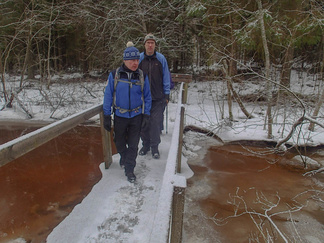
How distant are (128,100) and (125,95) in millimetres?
80

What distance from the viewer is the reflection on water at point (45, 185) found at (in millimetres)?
3372

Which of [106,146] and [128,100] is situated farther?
[106,146]

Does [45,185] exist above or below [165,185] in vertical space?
below

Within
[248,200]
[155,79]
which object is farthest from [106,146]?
[248,200]

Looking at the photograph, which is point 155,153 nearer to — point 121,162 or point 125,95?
point 121,162

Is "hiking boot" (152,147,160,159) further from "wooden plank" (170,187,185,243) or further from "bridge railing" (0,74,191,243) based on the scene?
"wooden plank" (170,187,185,243)

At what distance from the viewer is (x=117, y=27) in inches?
415

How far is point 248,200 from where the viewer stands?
4293 millimetres

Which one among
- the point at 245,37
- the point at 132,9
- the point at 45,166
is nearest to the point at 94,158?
the point at 45,166

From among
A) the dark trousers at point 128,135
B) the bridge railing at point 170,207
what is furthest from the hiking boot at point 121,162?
the bridge railing at point 170,207

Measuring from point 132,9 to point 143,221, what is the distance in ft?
33.6

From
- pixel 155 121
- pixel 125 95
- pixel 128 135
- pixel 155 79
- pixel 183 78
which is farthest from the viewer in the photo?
pixel 183 78

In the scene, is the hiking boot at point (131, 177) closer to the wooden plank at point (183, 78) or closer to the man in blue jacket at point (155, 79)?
the man in blue jacket at point (155, 79)

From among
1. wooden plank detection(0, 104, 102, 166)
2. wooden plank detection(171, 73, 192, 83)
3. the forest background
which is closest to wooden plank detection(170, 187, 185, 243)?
wooden plank detection(0, 104, 102, 166)
